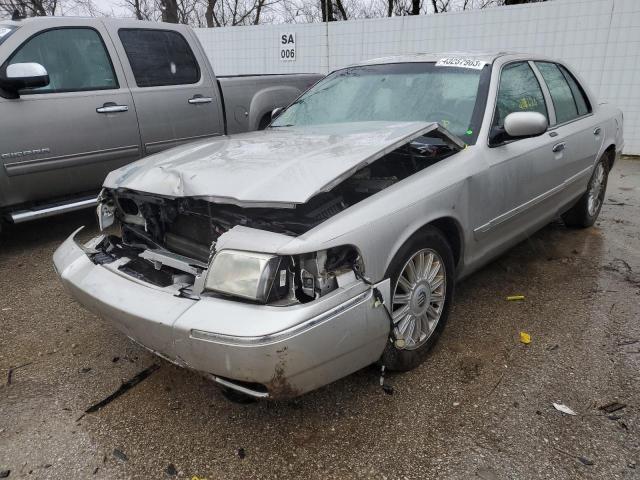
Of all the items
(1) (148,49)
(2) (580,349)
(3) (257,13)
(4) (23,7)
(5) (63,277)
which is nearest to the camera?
(5) (63,277)

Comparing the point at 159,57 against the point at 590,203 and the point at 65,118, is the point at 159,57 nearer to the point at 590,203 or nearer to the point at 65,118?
the point at 65,118

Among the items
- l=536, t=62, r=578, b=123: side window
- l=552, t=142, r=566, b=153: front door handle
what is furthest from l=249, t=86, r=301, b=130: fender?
l=552, t=142, r=566, b=153: front door handle

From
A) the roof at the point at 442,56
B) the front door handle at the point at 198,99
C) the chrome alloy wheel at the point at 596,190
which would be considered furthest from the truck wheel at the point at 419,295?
the front door handle at the point at 198,99

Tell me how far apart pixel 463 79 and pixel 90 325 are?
286 cm

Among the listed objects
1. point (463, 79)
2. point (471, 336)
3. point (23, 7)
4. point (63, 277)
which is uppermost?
point (23, 7)

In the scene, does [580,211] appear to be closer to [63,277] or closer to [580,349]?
[580,349]

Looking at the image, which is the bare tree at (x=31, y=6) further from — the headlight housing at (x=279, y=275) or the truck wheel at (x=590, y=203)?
the headlight housing at (x=279, y=275)

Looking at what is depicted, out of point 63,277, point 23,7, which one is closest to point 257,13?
point 23,7

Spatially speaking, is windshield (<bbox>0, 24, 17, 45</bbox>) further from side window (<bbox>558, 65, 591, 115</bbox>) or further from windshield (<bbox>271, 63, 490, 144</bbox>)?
side window (<bbox>558, 65, 591, 115</bbox>)

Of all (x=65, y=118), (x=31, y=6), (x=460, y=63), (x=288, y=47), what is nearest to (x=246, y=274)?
(x=460, y=63)

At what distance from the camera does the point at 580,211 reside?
4.73 m

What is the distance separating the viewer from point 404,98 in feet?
11.1

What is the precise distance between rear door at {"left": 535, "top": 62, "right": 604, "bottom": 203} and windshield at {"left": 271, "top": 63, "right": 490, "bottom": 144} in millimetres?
923

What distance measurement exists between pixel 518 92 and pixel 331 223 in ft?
7.28
